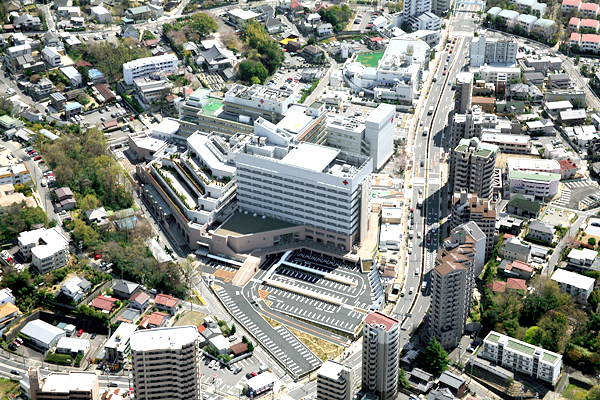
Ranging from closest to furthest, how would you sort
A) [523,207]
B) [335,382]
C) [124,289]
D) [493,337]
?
[335,382], [493,337], [124,289], [523,207]

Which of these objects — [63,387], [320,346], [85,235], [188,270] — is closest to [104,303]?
[188,270]

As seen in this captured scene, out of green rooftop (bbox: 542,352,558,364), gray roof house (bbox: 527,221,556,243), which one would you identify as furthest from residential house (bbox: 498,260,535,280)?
green rooftop (bbox: 542,352,558,364)

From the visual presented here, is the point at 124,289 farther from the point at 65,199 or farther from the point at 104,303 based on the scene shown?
the point at 65,199

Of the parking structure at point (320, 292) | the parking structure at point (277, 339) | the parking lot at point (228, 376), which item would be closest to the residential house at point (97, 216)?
the parking structure at point (277, 339)

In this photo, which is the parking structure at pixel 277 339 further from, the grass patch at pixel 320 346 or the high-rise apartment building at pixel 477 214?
the high-rise apartment building at pixel 477 214

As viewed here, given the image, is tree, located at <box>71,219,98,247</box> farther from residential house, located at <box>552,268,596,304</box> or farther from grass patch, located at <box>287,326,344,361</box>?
residential house, located at <box>552,268,596,304</box>
